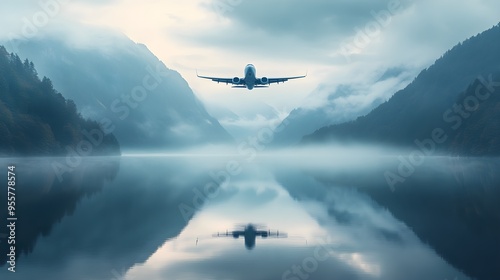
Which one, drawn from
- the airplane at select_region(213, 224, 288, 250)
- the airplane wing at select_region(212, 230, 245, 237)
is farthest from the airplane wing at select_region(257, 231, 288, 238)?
the airplane wing at select_region(212, 230, 245, 237)

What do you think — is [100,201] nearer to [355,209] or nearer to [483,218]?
[355,209]

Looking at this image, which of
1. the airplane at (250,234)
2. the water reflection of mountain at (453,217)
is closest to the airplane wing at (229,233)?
the airplane at (250,234)

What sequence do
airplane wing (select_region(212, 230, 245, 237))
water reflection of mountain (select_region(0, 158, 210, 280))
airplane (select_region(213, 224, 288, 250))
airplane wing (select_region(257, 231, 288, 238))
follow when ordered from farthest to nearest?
airplane wing (select_region(212, 230, 245, 237)) < airplane wing (select_region(257, 231, 288, 238)) < airplane (select_region(213, 224, 288, 250)) < water reflection of mountain (select_region(0, 158, 210, 280))

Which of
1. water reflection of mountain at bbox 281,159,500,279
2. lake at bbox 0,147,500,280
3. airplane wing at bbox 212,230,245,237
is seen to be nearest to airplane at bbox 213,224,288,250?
airplane wing at bbox 212,230,245,237

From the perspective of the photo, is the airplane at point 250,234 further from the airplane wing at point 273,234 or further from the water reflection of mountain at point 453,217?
the water reflection of mountain at point 453,217

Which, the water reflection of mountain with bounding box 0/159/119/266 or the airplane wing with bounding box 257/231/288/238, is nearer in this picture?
the water reflection of mountain with bounding box 0/159/119/266

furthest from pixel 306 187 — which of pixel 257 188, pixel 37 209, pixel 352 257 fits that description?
pixel 352 257

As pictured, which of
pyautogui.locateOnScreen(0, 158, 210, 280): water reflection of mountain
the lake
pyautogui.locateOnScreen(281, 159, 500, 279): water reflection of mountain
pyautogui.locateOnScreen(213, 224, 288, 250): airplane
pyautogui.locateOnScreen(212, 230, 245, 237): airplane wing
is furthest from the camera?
pyautogui.locateOnScreen(212, 230, 245, 237): airplane wing

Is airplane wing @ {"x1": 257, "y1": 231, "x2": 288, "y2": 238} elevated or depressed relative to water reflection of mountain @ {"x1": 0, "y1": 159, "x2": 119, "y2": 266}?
depressed

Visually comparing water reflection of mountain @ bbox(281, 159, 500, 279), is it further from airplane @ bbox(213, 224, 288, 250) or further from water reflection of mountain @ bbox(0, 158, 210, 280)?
water reflection of mountain @ bbox(0, 158, 210, 280)

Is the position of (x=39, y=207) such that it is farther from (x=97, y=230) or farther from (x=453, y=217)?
(x=453, y=217)
